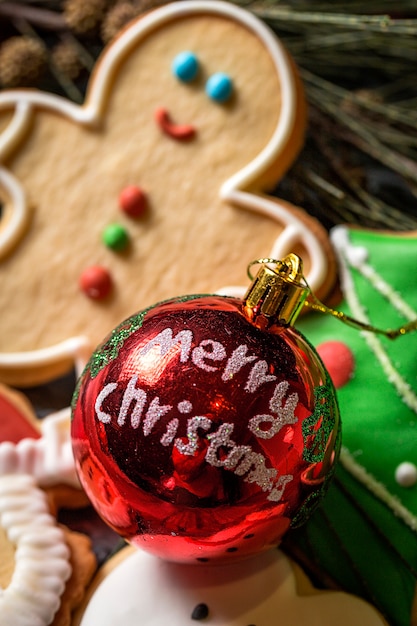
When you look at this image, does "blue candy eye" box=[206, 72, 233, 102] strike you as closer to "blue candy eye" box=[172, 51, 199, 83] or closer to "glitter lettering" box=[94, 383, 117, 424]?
"blue candy eye" box=[172, 51, 199, 83]

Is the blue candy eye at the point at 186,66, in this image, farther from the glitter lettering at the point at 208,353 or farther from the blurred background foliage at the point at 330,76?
the glitter lettering at the point at 208,353

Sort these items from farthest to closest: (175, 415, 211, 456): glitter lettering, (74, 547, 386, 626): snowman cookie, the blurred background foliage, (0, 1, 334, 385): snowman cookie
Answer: the blurred background foliage
(0, 1, 334, 385): snowman cookie
(74, 547, 386, 626): snowman cookie
(175, 415, 211, 456): glitter lettering

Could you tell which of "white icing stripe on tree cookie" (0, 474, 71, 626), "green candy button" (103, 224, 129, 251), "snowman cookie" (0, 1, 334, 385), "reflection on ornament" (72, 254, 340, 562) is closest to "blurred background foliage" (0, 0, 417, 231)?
"snowman cookie" (0, 1, 334, 385)

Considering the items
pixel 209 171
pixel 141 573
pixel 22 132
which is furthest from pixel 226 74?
pixel 141 573

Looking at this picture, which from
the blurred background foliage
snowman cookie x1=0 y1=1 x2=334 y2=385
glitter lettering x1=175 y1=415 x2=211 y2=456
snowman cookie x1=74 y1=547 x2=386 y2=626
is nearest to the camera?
glitter lettering x1=175 y1=415 x2=211 y2=456

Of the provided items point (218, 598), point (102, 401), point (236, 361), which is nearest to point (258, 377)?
point (236, 361)

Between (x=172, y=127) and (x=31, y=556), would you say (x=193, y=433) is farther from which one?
(x=172, y=127)
